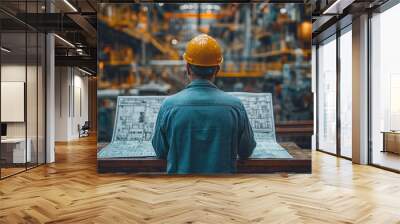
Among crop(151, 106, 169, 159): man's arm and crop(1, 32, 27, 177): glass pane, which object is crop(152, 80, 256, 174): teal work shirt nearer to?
crop(151, 106, 169, 159): man's arm

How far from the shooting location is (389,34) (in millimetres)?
6910

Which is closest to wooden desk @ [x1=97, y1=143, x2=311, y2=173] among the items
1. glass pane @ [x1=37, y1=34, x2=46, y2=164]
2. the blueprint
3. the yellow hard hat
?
the blueprint

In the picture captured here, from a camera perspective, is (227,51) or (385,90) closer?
(227,51)

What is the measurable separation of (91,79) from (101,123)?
614 inches

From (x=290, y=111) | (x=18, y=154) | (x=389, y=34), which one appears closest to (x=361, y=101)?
(x=389, y=34)

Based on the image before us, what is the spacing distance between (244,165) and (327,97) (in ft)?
16.9

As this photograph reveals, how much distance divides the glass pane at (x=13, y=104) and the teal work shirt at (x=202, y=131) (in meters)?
2.90

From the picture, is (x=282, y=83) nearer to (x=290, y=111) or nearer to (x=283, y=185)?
(x=290, y=111)

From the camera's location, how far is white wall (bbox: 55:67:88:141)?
47.6ft

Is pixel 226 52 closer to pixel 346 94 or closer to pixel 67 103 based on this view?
pixel 346 94

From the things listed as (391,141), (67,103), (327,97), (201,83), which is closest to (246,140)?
(201,83)

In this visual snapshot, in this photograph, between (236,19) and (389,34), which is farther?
(389,34)

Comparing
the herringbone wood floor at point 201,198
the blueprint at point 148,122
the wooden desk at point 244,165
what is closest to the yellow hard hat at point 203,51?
the blueprint at point 148,122

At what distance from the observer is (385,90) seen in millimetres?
6961
